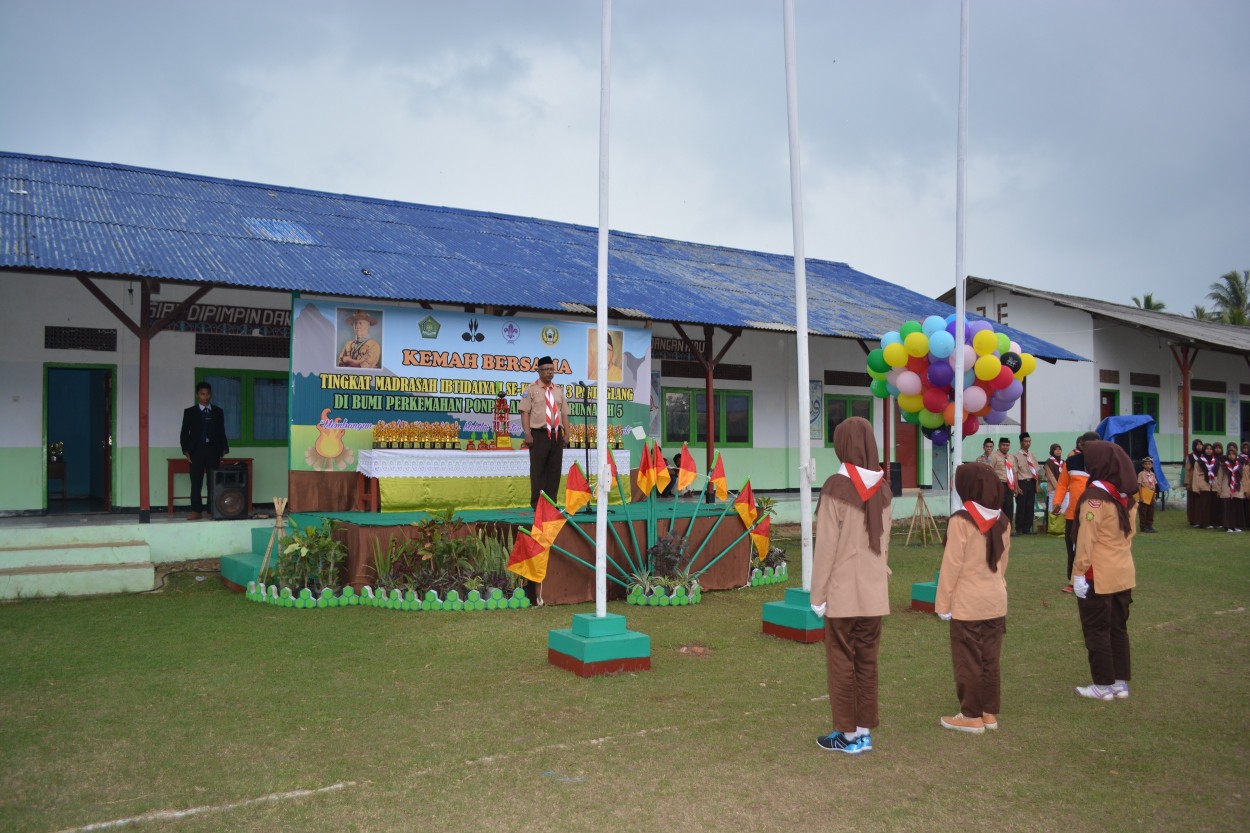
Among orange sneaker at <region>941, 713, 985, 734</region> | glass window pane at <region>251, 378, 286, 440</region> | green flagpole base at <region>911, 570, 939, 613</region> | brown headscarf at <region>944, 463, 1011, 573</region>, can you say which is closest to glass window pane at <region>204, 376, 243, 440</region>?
glass window pane at <region>251, 378, 286, 440</region>

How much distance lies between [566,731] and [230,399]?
398 inches

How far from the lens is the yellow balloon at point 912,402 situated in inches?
433

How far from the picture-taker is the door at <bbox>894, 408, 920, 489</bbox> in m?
20.3

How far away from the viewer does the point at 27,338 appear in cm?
1248

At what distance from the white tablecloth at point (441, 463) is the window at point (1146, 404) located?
16.5 m

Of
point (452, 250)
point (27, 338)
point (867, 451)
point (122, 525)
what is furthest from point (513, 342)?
point (867, 451)

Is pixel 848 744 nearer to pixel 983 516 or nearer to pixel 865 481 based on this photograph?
pixel 865 481

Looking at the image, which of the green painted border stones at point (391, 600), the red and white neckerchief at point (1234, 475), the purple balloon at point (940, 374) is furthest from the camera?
the red and white neckerchief at point (1234, 475)

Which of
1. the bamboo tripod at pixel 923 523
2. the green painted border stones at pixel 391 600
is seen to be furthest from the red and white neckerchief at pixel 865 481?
the bamboo tripod at pixel 923 523

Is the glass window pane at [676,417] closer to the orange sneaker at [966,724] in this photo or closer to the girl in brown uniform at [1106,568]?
the girl in brown uniform at [1106,568]

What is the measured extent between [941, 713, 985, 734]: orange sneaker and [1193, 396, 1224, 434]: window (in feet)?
76.6

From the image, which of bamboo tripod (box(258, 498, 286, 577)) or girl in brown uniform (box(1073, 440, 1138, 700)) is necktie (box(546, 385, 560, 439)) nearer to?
bamboo tripod (box(258, 498, 286, 577))

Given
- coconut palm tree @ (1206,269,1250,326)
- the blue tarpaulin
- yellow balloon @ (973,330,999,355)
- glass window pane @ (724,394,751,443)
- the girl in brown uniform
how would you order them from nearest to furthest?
1. the girl in brown uniform
2. yellow balloon @ (973,330,999,355)
3. glass window pane @ (724,394,751,443)
4. the blue tarpaulin
5. coconut palm tree @ (1206,269,1250,326)

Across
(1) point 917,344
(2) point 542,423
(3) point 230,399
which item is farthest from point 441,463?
(1) point 917,344
